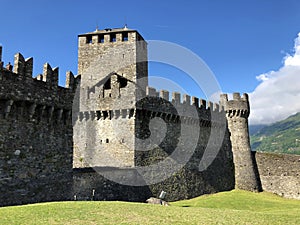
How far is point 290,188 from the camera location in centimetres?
3381

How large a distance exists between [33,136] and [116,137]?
8922mm

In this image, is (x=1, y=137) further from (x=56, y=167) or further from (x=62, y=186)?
(x=62, y=186)

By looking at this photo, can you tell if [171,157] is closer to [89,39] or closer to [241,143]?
[241,143]

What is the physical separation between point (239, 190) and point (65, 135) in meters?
24.9

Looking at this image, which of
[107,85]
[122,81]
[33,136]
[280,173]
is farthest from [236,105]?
[33,136]

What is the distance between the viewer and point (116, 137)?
912 inches

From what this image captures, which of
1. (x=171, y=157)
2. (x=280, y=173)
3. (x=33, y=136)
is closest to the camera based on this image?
(x=33, y=136)

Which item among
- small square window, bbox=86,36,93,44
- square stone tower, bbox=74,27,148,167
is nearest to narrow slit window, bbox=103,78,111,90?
square stone tower, bbox=74,27,148,167

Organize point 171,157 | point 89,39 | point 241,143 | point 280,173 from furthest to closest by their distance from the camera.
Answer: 1. point 241,143
2. point 280,173
3. point 89,39
4. point 171,157

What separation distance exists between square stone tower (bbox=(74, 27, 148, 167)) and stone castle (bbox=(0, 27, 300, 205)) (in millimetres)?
84

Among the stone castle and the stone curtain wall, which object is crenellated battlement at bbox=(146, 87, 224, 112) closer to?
the stone castle

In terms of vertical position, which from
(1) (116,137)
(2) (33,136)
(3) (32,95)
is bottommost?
(2) (33,136)

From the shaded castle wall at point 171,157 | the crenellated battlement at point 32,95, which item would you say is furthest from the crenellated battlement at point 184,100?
the crenellated battlement at point 32,95

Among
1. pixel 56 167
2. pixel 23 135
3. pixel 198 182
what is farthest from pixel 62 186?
pixel 198 182
